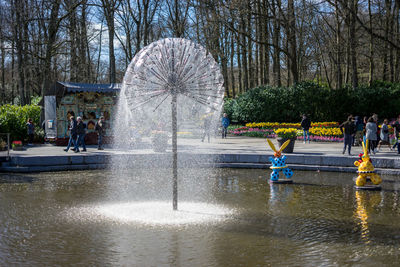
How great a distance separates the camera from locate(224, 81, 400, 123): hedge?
101 feet

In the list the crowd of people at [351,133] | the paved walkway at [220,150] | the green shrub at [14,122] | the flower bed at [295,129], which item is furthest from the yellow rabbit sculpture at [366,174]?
the green shrub at [14,122]

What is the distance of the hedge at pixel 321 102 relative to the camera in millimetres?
30672

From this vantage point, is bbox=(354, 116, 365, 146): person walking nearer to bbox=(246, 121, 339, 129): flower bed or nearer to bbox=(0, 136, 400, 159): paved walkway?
bbox=(0, 136, 400, 159): paved walkway

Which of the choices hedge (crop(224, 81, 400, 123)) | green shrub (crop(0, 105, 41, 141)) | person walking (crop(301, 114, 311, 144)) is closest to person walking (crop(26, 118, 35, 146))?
green shrub (crop(0, 105, 41, 141))

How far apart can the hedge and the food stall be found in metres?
12.6

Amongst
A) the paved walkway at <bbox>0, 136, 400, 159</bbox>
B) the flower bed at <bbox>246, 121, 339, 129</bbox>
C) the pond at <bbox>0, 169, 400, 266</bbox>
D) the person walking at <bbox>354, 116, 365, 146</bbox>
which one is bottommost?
the pond at <bbox>0, 169, 400, 266</bbox>

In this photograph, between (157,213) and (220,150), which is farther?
(220,150)

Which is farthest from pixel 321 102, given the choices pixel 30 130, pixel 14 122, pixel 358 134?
pixel 14 122

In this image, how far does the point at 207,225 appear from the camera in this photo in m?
8.20

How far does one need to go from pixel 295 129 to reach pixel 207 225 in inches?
704

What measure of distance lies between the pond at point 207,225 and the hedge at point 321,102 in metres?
17.6

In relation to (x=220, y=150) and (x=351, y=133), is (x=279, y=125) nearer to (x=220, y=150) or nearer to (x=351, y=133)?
(x=220, y=150)

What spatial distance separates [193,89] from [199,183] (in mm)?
4855

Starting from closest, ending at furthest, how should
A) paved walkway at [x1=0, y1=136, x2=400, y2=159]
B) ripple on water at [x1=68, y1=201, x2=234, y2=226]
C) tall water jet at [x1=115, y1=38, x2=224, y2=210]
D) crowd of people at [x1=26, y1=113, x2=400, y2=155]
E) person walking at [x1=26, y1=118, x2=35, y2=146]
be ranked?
ripple on water at [x1=68, y1=201, x2=234, y2=226] → tall water jet at [x1=115, y1=38, x2=224, y2=210] → crowd of people at [x1=26, y1=113, x2=400, y2=155] → paved walkway at [x1=0, y1=136, x2=400, y2=159] → person walking at [x1=26, y1=118, x2=35, y2=146]
